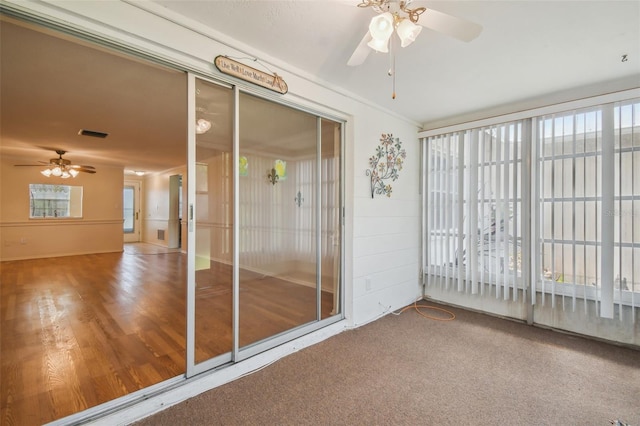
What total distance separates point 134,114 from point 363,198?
3.20 metres

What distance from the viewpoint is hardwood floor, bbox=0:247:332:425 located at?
6.02ft

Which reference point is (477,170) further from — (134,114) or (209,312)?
(134,114)

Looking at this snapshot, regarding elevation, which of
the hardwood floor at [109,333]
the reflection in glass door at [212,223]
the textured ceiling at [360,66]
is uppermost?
the textured ceiling at [360,66]

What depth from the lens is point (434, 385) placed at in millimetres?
2014

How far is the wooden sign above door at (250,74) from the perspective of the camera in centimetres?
198

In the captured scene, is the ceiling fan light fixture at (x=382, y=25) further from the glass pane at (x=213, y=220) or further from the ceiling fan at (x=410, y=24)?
the glass pane at (x=213, y=220)

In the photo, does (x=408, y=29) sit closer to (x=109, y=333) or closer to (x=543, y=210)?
(x=543, y=210)

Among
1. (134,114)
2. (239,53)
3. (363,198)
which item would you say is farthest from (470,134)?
(134,114)

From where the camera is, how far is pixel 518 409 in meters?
1.77

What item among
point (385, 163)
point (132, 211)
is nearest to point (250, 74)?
point (385, 163)

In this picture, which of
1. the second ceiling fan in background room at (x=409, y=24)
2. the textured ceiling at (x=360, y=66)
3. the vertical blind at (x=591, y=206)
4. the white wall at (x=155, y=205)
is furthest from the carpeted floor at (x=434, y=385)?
the white wall at (x=155, y=205)

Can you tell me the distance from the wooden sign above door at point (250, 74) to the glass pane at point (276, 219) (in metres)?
0.15

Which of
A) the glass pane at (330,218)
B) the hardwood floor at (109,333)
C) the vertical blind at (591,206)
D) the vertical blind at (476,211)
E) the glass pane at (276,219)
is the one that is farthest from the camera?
the vertical blind at (476,211)

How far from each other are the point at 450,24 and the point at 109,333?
12.2 feet
